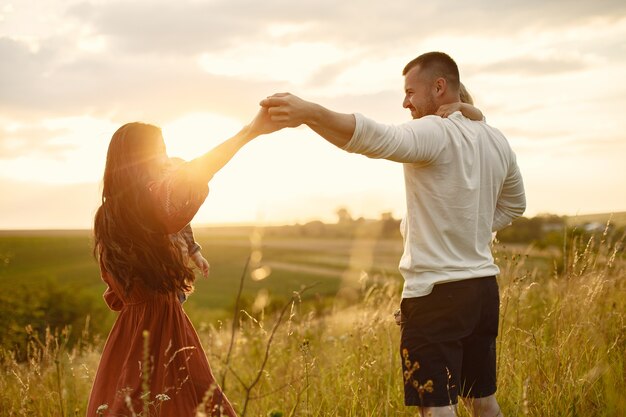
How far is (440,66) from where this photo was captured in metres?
2.78

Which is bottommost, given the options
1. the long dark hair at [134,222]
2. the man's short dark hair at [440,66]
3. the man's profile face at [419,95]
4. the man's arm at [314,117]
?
the long dark hair at [134,222]

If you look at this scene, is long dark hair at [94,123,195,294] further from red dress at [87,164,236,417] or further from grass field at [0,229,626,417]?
grass field at [0,229,626,417]

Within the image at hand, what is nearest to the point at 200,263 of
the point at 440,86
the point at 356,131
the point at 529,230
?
the point at 356,131

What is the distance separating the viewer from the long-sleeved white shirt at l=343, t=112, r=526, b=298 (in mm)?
2502

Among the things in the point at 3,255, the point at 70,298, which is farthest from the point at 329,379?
the point at 70,298

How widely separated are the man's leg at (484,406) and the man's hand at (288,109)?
1727 millimetres

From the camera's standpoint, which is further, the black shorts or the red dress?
the red dress

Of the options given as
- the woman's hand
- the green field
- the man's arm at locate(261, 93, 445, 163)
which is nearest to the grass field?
the green field

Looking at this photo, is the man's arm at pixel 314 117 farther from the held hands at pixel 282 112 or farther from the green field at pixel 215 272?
the green field at pixel 215 272

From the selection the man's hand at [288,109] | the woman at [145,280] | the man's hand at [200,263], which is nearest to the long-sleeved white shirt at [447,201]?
the man's hand at [288,109]

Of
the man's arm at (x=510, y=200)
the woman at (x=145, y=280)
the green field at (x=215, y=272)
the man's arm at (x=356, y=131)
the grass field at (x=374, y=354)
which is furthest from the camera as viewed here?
the green field at (x=215, y=272)

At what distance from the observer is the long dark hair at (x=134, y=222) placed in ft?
9.32

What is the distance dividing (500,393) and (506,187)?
153cm

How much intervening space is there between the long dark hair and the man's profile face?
1.37 metres
